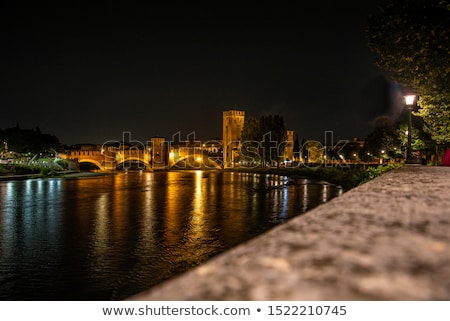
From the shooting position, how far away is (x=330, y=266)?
58.8 inches

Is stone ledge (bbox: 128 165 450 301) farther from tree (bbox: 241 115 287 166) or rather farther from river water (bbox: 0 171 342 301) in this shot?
tree (bbox: 241 115 287 166)

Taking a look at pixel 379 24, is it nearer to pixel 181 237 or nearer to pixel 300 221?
pixel 181 237

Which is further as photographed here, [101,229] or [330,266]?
[101,229]

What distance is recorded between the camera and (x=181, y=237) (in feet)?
47.7

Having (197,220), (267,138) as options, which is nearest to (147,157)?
(267,138)

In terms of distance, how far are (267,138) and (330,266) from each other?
2661 inches

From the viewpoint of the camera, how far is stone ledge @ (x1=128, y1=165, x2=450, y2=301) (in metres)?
1.29

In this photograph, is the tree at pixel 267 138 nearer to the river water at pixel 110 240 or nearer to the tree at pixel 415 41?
the river water at pixel 110 240

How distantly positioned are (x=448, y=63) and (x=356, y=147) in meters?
118

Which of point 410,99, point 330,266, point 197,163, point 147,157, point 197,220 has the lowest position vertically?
point 197,220

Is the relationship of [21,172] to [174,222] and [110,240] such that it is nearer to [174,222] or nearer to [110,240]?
[174,222]

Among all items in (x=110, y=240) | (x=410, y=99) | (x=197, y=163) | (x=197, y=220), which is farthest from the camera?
(x=197, y=163)

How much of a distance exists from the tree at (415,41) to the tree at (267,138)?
53617mm
